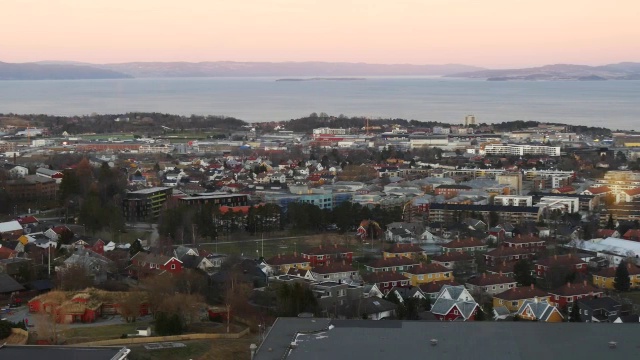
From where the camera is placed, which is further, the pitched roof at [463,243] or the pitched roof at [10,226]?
the pitched roof at [10,226]

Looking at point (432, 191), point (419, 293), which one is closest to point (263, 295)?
point (419, 293)

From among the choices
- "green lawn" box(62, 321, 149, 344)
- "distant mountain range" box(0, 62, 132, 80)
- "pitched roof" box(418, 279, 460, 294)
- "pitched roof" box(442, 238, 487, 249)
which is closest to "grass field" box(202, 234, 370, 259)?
"pitched roof" box(442, 238, 487, 249)

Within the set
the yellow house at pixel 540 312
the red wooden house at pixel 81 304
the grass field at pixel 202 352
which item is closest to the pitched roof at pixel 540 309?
the yellow house at pixel 540 312

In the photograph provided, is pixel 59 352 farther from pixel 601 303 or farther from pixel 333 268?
pixel 601 303

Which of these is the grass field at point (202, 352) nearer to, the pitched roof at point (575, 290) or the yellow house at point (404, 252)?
the pitched roof at point (575, 290)

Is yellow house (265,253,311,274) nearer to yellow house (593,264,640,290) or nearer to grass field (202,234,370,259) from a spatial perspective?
grass field (202,234,370,259)

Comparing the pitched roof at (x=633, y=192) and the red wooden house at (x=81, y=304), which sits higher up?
the red wooden house at (x=81, y=304)

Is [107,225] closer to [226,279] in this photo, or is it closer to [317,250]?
[317,250]
